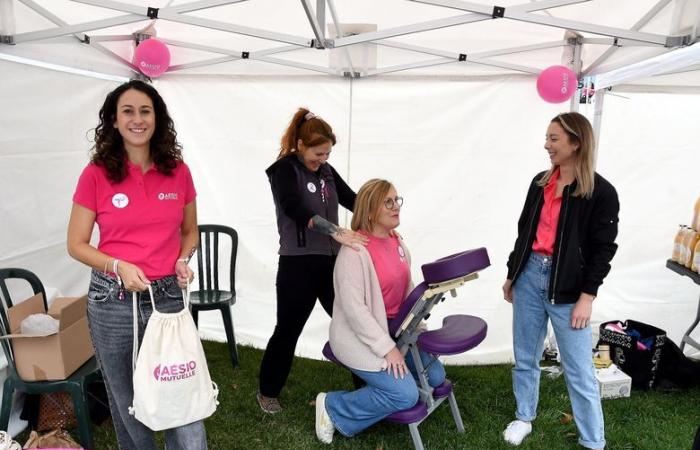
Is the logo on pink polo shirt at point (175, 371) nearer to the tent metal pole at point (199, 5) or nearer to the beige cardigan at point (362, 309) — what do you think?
the beige cardigan at point (362, 309)

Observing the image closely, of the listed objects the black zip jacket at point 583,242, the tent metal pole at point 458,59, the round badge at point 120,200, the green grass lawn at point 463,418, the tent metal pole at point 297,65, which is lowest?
the green grass lawn at point 463,418

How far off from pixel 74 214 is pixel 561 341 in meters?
1.85

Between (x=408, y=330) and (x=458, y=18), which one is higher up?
(x=458, y=18)

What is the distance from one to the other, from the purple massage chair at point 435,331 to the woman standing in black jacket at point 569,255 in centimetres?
28

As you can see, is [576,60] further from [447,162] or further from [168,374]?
[168,374]

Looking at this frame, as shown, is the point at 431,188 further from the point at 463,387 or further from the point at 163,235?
the point at 163,235

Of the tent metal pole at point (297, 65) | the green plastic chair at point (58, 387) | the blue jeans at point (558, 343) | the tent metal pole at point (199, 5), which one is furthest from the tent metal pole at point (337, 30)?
the green plastic chair at point (58, 387)

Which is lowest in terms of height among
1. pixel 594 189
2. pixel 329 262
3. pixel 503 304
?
pixel 503 304

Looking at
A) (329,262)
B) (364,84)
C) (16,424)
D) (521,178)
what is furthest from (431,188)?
(16,424)

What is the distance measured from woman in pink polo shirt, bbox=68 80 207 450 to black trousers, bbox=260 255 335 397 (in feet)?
2.65

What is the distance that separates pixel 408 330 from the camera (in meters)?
2.12

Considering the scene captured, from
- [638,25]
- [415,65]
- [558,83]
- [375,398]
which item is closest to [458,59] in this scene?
[415,65]

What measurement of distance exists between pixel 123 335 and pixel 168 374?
0.20 meters

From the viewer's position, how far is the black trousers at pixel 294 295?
7.98 feet
